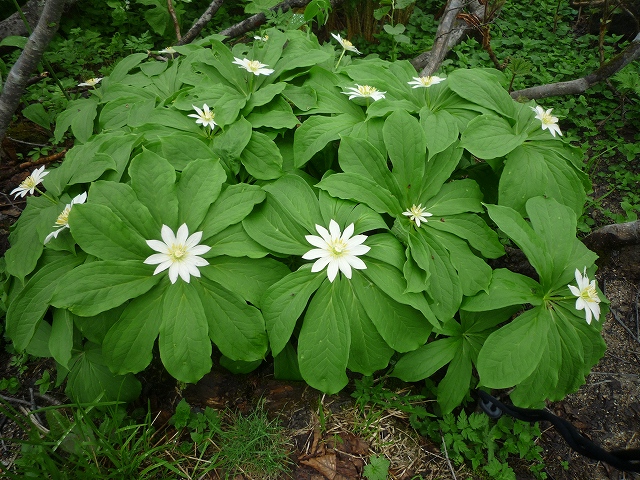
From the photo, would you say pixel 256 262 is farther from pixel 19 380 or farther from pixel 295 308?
pixel 19 380

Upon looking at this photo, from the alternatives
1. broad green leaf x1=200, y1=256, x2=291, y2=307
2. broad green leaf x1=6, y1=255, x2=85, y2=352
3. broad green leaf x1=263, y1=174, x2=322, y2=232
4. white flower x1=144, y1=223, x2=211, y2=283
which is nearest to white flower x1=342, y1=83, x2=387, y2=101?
broad green leaf x1=263, y1=174, x2=322, y2=232

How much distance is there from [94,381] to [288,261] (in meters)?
1.10

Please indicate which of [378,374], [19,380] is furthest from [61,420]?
[378,374]

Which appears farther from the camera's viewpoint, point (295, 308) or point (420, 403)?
point (420, 403)

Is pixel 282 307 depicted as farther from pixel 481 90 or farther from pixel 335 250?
pixel 481 90

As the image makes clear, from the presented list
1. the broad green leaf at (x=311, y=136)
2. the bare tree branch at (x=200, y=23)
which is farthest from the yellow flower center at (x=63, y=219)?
the bare tree branch at (x=200, y=23)

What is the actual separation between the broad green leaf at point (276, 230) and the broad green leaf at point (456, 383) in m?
0.95

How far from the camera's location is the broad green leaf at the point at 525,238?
76.0 inches

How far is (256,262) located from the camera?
188cm

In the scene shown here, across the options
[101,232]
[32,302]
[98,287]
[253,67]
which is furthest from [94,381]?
[253,67]

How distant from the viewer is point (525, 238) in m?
1.94

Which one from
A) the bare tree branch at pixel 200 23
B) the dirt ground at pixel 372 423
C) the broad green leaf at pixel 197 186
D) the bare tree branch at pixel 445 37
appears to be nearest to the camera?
the broad green leaf at pixel 197 186

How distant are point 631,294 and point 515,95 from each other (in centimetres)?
178

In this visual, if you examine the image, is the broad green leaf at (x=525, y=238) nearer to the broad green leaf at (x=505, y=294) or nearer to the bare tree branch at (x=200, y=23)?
the broad green leaf at (x=505, y=294)
